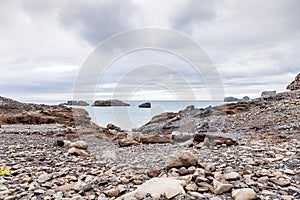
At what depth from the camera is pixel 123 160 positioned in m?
5.68

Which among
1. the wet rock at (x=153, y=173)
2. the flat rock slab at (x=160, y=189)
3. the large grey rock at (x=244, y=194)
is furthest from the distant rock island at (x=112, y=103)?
the large grey rock at (x=244, y=194)

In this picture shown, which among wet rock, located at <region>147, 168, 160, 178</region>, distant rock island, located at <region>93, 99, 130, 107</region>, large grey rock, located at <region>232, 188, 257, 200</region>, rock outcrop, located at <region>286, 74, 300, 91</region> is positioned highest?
rock outcrop, located at <region>286, 74, 300, 91</region>

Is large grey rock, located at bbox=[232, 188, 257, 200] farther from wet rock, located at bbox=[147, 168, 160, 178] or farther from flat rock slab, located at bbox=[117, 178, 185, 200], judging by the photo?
wet rock, located at bbox=[147, 168, 160, 178]

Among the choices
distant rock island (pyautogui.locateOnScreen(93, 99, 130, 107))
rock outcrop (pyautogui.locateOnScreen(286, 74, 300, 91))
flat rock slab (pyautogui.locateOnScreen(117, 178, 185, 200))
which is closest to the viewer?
flat rock slab (pyautogui.locateOnScreen(117, 178, 185, 200))

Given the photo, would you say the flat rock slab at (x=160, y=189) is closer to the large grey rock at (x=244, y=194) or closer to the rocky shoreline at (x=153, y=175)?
the rocky shoreline at (x=153, y=175)

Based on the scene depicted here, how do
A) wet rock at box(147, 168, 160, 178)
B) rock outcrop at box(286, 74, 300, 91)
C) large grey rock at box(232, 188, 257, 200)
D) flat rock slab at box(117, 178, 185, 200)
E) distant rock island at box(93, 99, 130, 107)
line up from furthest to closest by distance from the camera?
rock outcrop at box(286, 74, 300, 91) < distant rock island at box(93, 99, 130, 107) < wet rock at box(147, 168, 160, 178) < flat rock slab at box(117, 178, 185, 200) < large grey rock at box(232, 188, 257, 200)

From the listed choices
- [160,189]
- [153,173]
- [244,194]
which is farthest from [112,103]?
[244,194]

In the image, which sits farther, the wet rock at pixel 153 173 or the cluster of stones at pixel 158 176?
the wet rock at pixel 153 173

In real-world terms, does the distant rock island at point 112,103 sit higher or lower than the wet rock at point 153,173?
higher

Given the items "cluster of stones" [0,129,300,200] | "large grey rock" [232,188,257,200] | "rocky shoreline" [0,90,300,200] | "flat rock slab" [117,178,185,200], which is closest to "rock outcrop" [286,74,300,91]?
"rocky shoreline" [0,90,300,200]

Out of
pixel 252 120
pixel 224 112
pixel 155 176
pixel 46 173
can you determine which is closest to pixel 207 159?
pixel 155 176

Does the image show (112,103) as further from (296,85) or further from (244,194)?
(296,85)

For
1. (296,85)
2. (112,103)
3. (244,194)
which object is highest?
(296,85)

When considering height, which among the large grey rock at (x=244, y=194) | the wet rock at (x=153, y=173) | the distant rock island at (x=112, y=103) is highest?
the distant rock island at (x=112, y=103)
